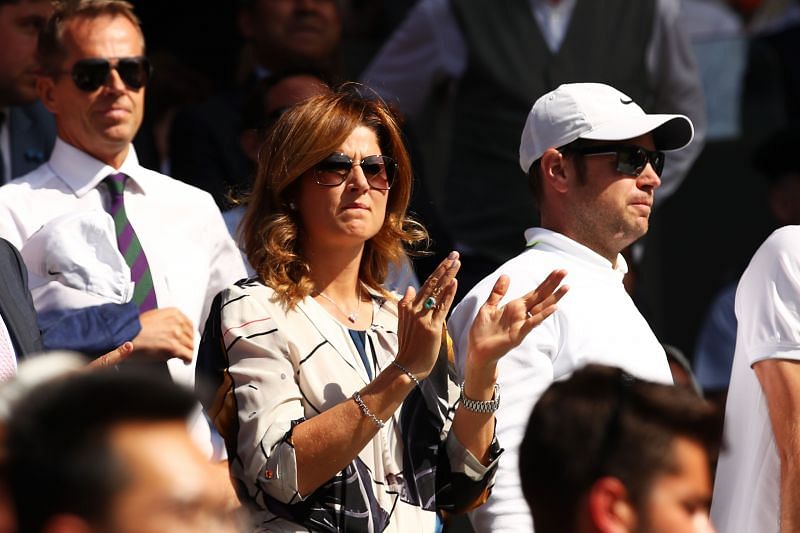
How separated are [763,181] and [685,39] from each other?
85.8 inches

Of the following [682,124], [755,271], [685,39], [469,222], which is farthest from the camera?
[685,39]

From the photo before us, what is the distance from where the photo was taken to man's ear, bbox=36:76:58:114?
Answer: 5.19 metres

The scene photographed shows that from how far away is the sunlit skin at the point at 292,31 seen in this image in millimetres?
6715

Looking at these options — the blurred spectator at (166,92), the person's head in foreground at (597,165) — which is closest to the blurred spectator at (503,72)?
Result: the blurred spectator at (166,92)

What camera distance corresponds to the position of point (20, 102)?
5.93 meters

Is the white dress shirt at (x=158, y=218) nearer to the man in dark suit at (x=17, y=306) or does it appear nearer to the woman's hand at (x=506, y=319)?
the man in dark suit at (x=17, y=306)

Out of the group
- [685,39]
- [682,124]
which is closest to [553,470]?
[682,124]

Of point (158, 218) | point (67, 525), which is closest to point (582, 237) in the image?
point (158, 218)

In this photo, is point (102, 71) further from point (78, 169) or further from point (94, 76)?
point (78, 169)

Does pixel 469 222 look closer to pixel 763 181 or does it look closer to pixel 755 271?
pixel 755 271

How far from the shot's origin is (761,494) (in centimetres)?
448

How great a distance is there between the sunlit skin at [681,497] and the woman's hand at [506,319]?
1.00m

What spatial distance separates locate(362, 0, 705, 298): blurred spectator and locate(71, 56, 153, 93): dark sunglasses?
5.79 feet

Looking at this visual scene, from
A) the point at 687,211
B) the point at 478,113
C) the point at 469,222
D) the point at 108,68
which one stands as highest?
the point at 108,68
